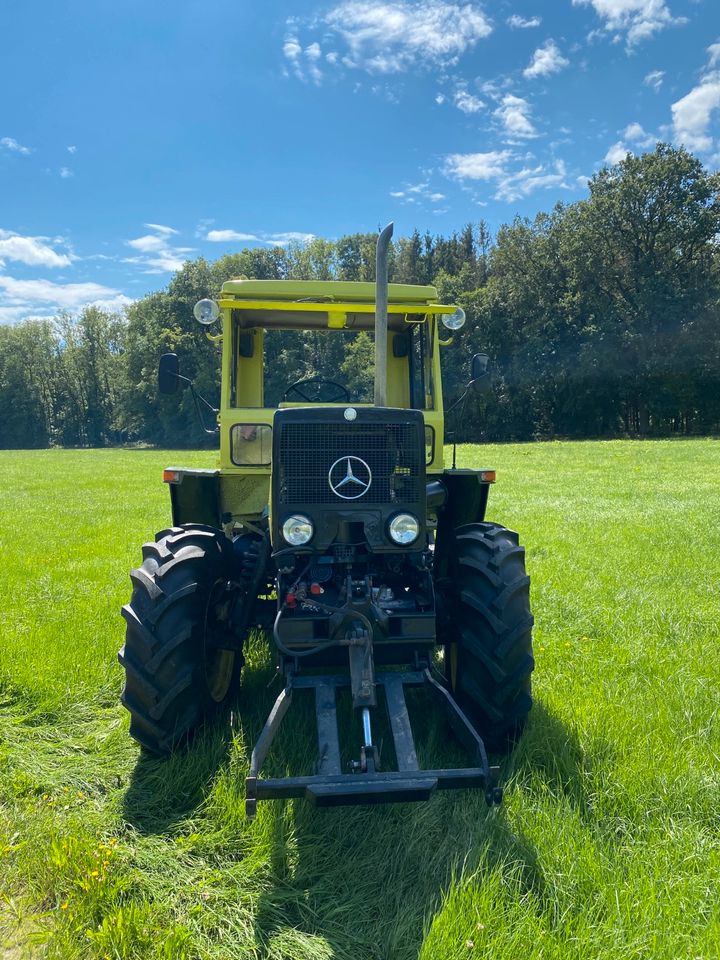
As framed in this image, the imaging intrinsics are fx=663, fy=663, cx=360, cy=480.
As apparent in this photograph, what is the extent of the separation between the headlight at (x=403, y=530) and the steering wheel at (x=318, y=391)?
2061mm

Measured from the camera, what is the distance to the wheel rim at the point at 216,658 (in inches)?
142

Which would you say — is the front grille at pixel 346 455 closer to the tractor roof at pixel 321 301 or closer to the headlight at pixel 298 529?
the headlight at pixel 298 529

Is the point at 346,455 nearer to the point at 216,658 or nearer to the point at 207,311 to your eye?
the point at 216,658

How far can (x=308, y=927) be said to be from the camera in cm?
231

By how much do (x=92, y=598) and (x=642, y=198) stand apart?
39221 millimetres

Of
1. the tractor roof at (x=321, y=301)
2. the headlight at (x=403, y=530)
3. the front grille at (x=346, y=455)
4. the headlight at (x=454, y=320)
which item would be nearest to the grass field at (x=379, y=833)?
the headlight at (x=403, y=530)

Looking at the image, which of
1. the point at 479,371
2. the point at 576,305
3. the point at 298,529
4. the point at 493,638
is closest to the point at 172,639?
the point at 298,529

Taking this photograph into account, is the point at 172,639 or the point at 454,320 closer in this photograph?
the point at 172,639

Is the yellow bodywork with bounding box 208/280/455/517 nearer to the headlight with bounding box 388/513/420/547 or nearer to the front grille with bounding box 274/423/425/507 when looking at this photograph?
the front grille with bounding box 274/423/425/507

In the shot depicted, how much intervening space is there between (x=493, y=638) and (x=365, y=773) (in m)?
0.97

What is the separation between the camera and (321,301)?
439cm

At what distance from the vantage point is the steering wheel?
4.93 metres

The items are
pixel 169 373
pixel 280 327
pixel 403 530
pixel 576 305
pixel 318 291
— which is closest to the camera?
pixel 403 530

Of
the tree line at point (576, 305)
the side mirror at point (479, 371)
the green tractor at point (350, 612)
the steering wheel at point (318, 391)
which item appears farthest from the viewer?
the tree line at point (576, 305)
